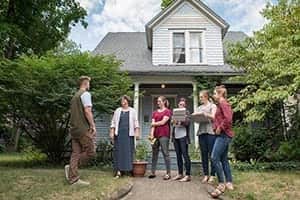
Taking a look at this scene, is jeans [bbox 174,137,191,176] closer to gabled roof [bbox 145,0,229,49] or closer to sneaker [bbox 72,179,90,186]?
sneaker [bbox 72,179,90,186]

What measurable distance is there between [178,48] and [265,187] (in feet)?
31.3

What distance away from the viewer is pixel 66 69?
9.00 meters

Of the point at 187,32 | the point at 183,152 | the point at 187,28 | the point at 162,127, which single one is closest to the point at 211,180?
the point at 183,152

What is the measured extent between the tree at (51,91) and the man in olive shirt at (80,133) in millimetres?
2587

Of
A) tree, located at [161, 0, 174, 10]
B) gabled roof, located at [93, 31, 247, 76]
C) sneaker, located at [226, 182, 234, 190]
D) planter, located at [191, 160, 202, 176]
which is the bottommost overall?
sneaker, located at [226, 182, 234, 190]

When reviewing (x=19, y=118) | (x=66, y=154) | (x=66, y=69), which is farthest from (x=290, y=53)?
(x=19, y=118)

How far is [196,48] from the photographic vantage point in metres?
14.9

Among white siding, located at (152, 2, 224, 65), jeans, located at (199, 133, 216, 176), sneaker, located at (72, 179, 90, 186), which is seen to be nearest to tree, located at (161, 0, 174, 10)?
white siding, located at (152, 2, 224, 65)

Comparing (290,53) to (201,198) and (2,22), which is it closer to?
(201,198)

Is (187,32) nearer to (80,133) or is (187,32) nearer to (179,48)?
(179,48)

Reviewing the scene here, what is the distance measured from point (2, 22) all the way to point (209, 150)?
949 cm

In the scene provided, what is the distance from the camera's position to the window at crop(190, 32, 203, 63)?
14.8 meters

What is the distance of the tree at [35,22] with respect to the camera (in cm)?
1393

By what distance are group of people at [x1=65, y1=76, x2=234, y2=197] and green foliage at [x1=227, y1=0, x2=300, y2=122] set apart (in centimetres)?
194
